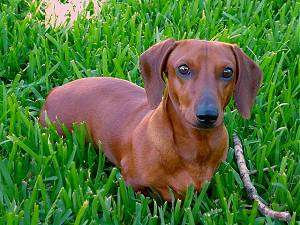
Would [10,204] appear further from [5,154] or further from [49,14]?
[49,14]

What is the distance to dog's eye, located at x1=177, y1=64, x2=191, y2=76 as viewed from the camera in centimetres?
300

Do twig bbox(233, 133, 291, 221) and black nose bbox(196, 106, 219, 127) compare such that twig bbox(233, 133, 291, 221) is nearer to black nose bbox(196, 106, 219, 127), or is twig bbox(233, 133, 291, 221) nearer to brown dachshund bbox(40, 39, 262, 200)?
brown dachshund bbox(40, 39, 262, 200)

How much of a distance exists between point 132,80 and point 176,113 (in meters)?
1.23

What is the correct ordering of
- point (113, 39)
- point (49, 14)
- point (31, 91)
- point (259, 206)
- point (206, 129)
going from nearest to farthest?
1. point (206, 129)
2. point (259, 206)
3. point (31, 91)
4. point (113, 39)
5. point (49, 14)

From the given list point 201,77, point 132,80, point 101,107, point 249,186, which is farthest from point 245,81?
point 132,80

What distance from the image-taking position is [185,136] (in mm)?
3209

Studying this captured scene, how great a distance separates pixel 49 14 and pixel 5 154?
1780 mm

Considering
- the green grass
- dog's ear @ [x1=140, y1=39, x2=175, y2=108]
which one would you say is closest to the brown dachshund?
dog's ear @ [x1=140, y1=39, x2=175, y2=108]

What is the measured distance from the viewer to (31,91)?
4250mm

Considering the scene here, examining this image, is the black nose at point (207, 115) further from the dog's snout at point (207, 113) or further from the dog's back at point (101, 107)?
the dog's back at point (101, 107)

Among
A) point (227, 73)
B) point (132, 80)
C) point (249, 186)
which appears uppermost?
point (227, 73)

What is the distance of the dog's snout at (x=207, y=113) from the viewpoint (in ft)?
9.41

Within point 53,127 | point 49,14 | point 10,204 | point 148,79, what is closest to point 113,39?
point 49,14

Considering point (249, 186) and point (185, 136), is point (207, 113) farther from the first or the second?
point (249, 186)
